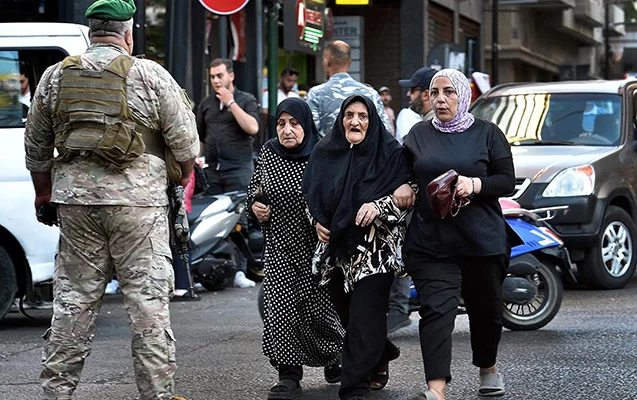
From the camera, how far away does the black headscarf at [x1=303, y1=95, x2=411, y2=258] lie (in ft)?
21.9

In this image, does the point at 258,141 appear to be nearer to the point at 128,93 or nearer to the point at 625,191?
the point at 625,191

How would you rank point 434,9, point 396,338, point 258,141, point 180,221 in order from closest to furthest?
point 180,221, point 396,338, point 258,141, point 434,9

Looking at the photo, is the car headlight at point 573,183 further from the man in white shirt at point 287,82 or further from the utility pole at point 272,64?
the man in white shirt at point 287,82

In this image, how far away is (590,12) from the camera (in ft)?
145

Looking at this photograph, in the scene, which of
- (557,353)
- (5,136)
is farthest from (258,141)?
(557,353)

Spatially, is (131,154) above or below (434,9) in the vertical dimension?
below

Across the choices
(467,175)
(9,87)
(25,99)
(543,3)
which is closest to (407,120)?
(25,99)

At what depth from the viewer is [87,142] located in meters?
6.18

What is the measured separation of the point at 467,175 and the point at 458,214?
0.64 feet

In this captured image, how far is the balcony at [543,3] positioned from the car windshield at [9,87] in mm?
25824

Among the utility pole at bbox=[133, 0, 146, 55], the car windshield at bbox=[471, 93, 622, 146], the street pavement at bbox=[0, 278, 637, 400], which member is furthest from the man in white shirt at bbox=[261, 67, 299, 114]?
the street pavement at bbox=[0, 278, 637, 400]

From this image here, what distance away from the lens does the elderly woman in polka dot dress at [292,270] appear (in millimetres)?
7102

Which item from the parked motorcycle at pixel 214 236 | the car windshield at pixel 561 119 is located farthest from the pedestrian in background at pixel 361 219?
the car windshield at pixel 561 119

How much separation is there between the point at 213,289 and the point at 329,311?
5.82 meters
